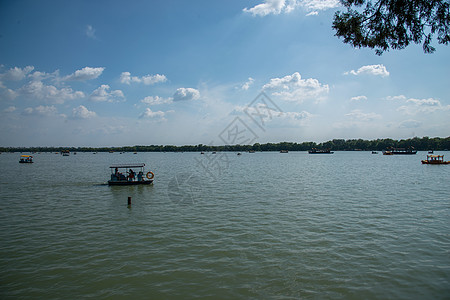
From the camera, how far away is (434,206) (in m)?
23.5

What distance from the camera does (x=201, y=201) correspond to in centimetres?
2670

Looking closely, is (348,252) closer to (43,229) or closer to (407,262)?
(407,262)

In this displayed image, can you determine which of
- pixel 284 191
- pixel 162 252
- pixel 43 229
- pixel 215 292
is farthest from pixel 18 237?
pixel 284 191

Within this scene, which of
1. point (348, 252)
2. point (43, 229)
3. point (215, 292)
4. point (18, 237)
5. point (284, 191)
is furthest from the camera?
point (284, 191)

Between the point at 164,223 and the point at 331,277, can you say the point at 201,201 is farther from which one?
the point at 331,277

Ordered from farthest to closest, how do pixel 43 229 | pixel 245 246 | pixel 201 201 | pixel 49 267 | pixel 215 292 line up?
pixel 201 201
pixel 43 229
pixel 245 246
pixel 49 267
pixel 215 292

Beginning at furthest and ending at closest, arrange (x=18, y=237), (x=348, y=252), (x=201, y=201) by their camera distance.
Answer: (x=201, y=201) → (x=18, y=237) → (x=348, y=252)

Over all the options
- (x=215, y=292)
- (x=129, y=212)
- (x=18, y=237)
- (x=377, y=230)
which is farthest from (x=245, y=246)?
(x=18, y=237)

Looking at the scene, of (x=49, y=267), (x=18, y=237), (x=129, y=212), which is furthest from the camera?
(x=129, y=212)

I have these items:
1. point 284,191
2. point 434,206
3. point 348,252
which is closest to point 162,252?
point 348,252

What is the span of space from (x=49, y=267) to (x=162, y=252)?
5.25 m

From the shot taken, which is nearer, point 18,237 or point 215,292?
point 215,292

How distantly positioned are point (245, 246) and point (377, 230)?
9371 millimetres

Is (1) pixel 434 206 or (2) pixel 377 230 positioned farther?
(1) pixel 434 206
